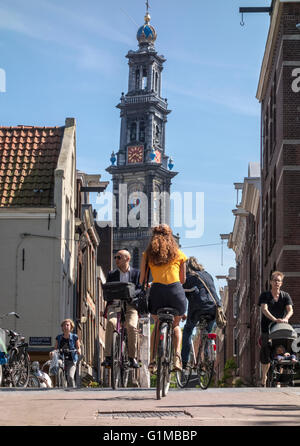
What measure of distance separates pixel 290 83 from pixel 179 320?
2243cm

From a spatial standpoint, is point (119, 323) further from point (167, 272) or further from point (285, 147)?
point (285, 147)

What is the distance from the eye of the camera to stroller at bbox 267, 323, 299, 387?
16.4 meters

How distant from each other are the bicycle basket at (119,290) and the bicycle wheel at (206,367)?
2.08 m

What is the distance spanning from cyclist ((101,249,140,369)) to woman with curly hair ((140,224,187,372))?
35.9 inches

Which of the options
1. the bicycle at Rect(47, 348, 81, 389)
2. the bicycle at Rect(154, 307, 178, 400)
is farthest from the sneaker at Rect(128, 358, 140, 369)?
the bicycle at Rect(47, 348, 81, 389)

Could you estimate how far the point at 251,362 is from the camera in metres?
51.8

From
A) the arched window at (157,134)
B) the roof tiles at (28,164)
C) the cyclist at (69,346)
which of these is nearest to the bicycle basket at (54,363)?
the cyclist at (69,346)

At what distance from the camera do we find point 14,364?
1936 centimetres

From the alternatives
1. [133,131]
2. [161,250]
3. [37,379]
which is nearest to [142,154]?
[133,131]

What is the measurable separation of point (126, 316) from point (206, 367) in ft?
6.47

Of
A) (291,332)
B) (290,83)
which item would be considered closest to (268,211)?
(290,83)

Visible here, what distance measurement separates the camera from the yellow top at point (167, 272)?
13.1m

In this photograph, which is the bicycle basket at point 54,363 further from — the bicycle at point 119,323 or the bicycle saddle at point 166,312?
the bicycle saddle at point 166,312
